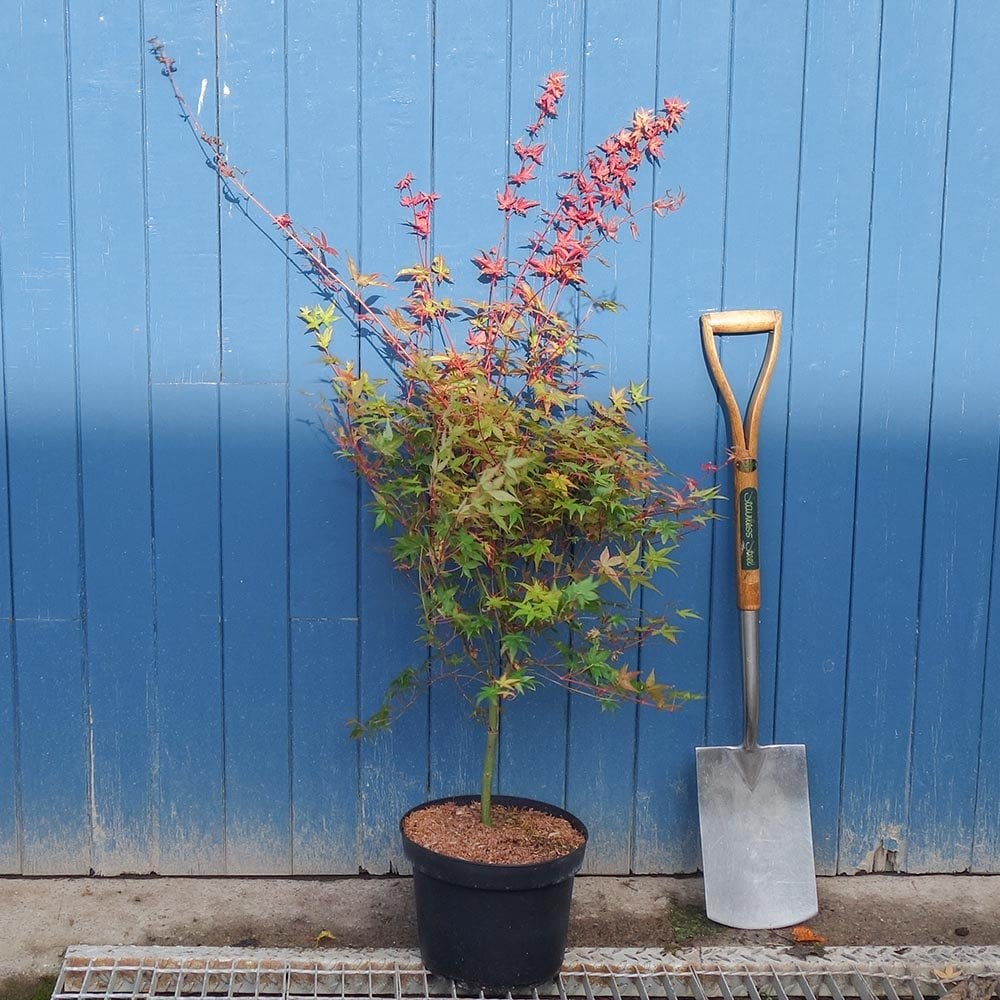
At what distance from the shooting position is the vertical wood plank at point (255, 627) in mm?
2463

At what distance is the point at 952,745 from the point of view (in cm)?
261

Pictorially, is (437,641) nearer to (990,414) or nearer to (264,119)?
(264,119)

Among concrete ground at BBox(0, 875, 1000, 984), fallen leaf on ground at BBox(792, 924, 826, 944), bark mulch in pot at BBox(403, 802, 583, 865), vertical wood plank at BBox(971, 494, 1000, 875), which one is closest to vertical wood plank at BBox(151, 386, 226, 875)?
concrete ground at BBox(0, 875, 1000, 984)

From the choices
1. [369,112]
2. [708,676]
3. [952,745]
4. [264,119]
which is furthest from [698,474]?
[264,119]

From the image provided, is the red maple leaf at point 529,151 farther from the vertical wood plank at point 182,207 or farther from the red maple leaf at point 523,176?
the vertical wood plank at point 182,207

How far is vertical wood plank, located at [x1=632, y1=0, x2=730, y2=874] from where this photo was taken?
7.92 ft

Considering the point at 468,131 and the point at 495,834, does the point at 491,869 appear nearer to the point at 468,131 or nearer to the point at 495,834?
the point at 495,834

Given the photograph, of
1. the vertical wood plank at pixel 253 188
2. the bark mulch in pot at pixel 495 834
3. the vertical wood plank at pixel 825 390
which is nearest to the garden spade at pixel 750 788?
the vertical wood plank at pixel 825 390

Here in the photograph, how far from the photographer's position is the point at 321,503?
2.48 meters

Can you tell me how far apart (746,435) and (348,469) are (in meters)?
0.86

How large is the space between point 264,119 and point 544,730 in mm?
1451

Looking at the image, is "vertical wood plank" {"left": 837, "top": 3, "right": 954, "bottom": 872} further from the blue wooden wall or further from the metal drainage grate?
the metal drainage grate

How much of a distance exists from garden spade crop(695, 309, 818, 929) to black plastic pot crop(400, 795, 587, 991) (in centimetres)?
42

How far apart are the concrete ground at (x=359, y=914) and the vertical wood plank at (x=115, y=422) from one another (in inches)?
5.9
